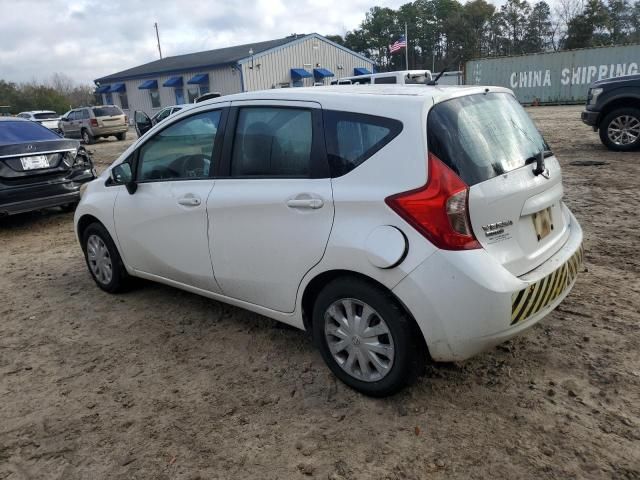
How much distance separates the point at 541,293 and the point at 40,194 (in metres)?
6.49

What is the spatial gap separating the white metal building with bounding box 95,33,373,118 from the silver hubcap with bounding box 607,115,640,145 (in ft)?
88.5

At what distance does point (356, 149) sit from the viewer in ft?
8.97

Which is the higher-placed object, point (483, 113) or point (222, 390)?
point (483, 113)

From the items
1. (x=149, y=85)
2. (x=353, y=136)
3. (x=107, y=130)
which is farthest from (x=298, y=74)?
(x=353, y=136)

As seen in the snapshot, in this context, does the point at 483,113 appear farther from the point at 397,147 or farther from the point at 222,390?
the point at 222,390

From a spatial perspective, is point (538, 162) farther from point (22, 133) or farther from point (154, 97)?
point (154, 97)

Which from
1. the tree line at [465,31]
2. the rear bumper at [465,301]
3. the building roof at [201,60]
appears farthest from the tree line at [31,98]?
the rear bumper at [465,301]

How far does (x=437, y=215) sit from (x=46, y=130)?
7.22 meters

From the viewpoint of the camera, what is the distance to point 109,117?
993 inches

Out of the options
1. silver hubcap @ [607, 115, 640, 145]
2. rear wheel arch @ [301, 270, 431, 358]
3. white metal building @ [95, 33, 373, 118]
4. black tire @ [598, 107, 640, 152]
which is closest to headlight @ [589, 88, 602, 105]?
black tire @ [598, 107, 640, 152]

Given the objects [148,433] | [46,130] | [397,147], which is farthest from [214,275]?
[46,130]

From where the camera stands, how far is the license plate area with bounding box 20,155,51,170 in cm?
678

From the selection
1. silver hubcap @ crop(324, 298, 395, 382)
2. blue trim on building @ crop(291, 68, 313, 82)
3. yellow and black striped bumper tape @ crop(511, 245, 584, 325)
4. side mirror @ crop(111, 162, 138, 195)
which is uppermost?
blue trim on building @ crop(291, 68, 313, 82)

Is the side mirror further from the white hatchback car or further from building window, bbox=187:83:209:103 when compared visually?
building window, bbox=187:83:209:103
